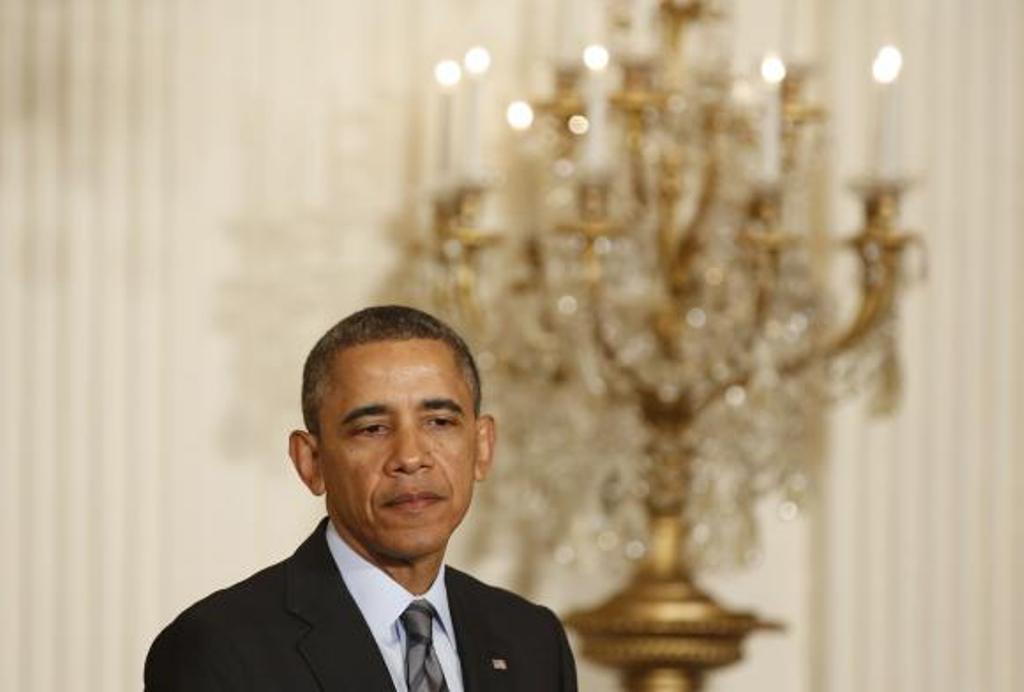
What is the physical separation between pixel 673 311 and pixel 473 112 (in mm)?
594

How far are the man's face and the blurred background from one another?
2.54 meters

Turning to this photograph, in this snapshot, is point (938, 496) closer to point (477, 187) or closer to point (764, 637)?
point (764, 637)

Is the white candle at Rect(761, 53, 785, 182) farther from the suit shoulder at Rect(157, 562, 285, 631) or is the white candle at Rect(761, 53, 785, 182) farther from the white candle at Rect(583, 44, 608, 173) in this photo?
the suit shoulder at Rect(157, 562, 285, 631)

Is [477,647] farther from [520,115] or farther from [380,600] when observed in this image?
[520,115]

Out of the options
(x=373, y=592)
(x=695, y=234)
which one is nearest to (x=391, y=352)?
(x=373, y=592)

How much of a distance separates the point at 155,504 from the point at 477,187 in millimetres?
1065

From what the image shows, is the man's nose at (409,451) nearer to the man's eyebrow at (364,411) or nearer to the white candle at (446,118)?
the man's eyebrow at (364,411)

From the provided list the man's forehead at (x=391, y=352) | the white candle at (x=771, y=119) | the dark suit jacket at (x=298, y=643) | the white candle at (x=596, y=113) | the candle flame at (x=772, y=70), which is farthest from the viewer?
the candle flame at (x=772, y=70)

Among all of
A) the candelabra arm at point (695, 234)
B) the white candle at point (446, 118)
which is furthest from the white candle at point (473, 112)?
the candelabra arm at point (695, 234)

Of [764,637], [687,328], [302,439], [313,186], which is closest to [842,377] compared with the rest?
[687,328]

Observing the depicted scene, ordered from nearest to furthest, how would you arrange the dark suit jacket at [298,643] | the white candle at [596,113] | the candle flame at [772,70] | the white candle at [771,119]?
the dark suit jacket at [298,643] → the white candle at [596,113] → the white candle at [771,119] → the candle flame at [772,70]

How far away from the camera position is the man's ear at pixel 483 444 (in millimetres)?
2641

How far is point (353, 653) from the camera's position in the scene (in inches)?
97.8

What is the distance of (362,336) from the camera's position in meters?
2.51
